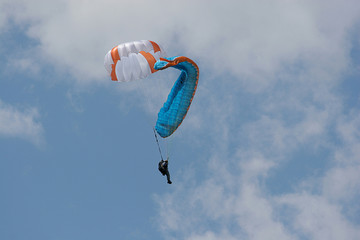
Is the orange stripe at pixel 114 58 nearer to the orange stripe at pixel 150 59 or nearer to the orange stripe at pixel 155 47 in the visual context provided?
the orange stripe at pixel 150 59

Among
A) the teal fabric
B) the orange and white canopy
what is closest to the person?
the teal fabric

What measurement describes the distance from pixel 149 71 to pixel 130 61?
128cm

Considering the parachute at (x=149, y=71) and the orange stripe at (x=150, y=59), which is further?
the orange stripe at (x=150, y=59)

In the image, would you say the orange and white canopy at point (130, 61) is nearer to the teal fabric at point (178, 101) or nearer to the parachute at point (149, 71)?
the parachute at point (149, 71)

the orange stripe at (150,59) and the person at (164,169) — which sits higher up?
the orange stripe at (150,59)

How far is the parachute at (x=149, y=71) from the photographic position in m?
35.9

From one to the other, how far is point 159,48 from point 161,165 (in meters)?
7.39

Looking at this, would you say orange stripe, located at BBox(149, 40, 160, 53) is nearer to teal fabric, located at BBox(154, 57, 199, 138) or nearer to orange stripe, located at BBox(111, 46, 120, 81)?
teal fabric, located at BBox(154, 57, 199, 138)

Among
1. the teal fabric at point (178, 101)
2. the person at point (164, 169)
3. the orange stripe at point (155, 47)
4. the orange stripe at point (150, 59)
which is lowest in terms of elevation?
the person at point (164, 169)

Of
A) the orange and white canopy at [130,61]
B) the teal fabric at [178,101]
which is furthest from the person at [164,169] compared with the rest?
the orange and white canopy at [130,61]

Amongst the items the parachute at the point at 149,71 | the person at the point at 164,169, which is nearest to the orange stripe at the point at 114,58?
the parachute at the point at 149,71

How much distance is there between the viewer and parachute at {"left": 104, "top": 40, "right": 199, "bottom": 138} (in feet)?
118

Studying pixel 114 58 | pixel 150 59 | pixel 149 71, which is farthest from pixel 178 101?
pixel 114 58

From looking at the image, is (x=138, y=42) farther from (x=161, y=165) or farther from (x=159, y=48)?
(x=161, y=165)
